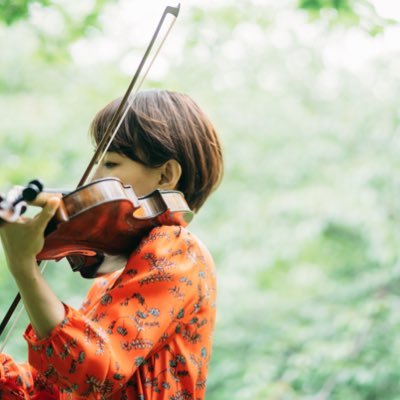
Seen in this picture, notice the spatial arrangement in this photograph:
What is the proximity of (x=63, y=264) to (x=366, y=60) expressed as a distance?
3347 mm

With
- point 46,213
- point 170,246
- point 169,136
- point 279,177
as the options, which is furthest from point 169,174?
point 279,177

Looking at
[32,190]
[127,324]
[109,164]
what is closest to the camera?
[32,190]

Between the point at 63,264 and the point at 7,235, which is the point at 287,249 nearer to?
the point at 63,264

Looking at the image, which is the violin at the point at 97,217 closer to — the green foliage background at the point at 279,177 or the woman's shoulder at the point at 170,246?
the woman's shoulder at the point at 170,246

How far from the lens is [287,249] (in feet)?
18.7

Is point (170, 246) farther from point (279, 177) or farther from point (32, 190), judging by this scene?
point (279, 177)

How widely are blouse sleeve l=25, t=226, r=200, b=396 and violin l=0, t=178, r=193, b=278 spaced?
0.15 ft

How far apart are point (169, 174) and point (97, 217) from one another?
385 mm

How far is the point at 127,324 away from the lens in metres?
1.26

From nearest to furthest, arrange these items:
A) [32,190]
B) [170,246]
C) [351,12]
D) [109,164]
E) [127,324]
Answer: [32,190], [127,324], [170,246], [109,164], [351,12]

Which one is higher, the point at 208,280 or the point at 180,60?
the point at 208,280

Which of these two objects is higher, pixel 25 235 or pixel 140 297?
pixel 25 235

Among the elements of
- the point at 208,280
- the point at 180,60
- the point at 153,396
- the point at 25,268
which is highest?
the point at 25,268

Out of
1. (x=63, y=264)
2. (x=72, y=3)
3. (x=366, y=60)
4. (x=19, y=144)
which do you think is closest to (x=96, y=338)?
(x=72, y=3)
